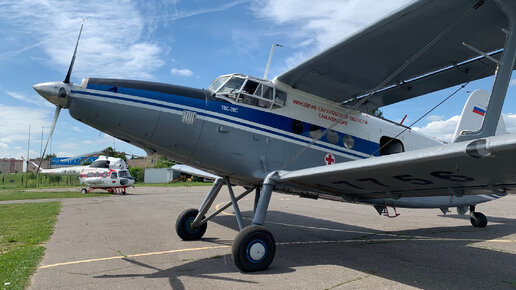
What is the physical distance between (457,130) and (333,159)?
4750 millimetres

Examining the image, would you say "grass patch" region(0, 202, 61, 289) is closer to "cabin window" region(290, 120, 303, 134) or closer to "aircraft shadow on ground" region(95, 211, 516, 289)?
"aircraft shadow on ground" region(95, 211, 516, 289)

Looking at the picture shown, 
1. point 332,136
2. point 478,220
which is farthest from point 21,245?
point 478,220

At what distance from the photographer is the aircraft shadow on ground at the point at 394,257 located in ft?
15.2

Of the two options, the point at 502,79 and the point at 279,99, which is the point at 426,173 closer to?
the point at 502,79

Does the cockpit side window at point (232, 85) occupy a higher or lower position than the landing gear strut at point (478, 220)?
higher

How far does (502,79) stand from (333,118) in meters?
3.10

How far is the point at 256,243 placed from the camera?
491 cm

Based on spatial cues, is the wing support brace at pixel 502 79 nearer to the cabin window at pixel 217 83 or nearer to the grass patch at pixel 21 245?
the cabin window at pixel 217 83

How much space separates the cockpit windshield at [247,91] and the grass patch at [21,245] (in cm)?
399

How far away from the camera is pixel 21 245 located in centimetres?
653

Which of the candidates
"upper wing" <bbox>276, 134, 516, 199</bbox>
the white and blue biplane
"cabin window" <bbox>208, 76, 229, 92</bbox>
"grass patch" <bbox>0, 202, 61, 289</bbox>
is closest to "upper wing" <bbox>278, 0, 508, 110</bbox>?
the white and blue biplane

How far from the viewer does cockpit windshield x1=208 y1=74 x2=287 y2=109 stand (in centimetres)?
598

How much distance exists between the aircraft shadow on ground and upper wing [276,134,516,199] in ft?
3.92


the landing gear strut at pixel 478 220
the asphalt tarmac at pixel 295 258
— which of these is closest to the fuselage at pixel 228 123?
the asphalt tarmac at pixel 295 258
